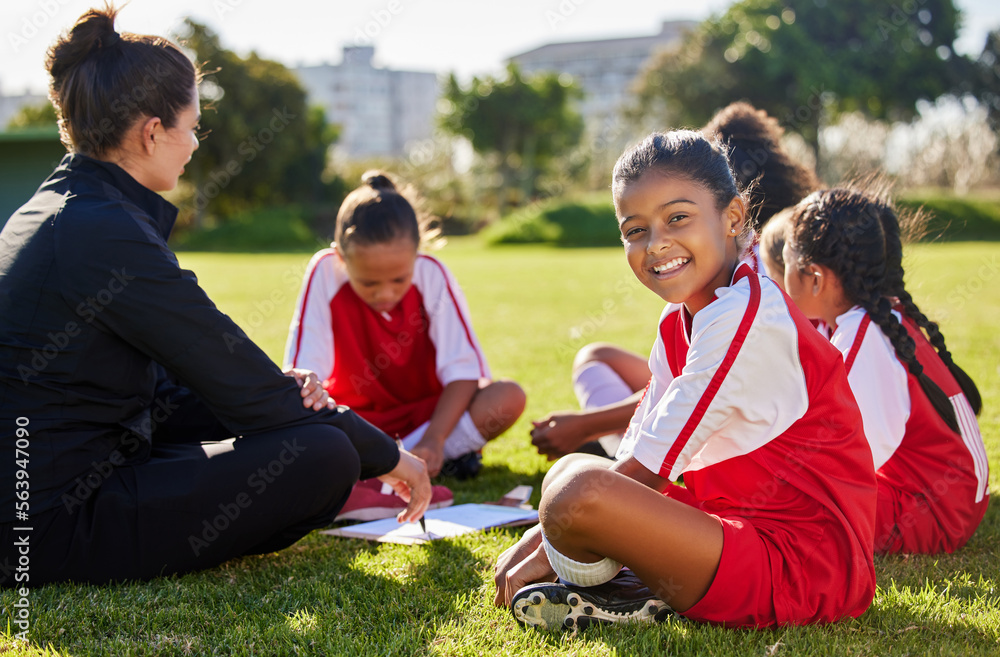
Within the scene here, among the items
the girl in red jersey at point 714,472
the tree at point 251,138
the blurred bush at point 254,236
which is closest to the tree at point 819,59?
the tree at point 251,138

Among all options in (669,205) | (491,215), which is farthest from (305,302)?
(491,215)

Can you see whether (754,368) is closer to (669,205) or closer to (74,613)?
(669,205)

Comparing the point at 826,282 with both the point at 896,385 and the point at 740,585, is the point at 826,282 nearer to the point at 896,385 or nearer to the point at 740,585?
the point at 896,385

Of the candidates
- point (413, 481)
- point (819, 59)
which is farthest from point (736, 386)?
point (819, 59)

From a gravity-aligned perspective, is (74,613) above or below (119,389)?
below

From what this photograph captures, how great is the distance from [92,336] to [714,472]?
1.75m

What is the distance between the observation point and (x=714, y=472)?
82.0 inches

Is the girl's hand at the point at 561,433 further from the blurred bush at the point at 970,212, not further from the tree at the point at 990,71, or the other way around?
the tree at the point at 990,71

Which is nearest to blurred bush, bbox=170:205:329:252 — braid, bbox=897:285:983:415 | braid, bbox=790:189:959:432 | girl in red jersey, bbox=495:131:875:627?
braid, bbox=790:189:959:432

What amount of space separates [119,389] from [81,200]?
1.81ft

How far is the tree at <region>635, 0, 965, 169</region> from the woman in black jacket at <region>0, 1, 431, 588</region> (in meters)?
28.0

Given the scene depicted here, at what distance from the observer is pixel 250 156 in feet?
95.1

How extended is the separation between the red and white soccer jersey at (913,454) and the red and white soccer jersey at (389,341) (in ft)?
5.64

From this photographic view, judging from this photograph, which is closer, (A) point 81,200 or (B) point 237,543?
(A) point 81,200
